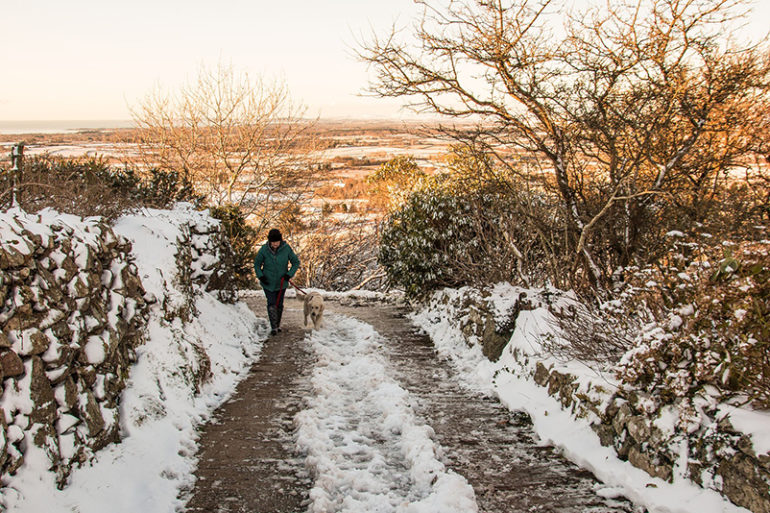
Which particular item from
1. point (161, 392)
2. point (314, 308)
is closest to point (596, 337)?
point (161, 392)

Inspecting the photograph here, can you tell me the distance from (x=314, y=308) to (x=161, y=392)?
4927mm

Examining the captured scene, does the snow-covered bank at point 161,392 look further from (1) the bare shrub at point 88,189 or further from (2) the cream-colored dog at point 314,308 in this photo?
(2) the cream-colored dog at point 314,308

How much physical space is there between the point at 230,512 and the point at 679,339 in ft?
12.2

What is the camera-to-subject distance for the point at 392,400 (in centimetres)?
654

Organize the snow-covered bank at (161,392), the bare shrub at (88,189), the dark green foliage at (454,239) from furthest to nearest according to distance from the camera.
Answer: the dark green foliage at (454,239), the bare shrub at (88,189), the snow-covered bank at (161,392)

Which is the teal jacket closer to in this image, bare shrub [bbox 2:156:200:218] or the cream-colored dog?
the cream-colored dog

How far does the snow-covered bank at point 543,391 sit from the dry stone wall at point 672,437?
0.24ft

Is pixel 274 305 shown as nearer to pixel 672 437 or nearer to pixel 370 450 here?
pixel 370 450

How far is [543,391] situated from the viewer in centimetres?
665

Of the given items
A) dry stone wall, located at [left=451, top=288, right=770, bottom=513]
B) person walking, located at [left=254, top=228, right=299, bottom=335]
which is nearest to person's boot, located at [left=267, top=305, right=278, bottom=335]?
person walking, located at [left=254, top=228, right=299, bottom=335]

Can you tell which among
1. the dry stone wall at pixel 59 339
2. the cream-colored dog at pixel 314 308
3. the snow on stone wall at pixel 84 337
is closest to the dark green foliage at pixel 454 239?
the cream-colored dog at pixel 314 308

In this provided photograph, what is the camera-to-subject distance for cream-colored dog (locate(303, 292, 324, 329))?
10547mm

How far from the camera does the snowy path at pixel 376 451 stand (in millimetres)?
4361

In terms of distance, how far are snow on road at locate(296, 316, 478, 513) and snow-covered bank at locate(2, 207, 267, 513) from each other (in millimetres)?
1136
